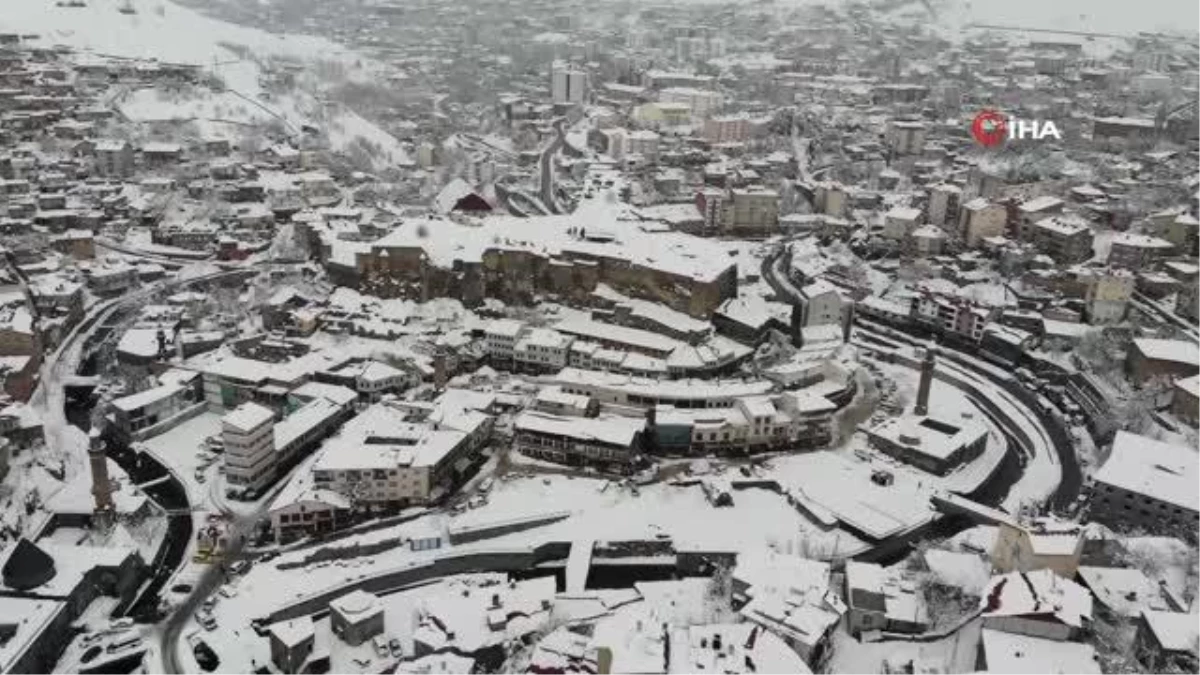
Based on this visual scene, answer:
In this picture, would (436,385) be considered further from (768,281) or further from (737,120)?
(737,120)

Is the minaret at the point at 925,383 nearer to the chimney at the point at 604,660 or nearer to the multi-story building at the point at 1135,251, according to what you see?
the multi-story building at the point at 1135,251

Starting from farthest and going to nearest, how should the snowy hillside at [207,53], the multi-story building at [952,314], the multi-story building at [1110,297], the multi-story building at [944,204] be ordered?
the snowy hillside at [207,53] < the multi-story building at [944,204] < the multi-story building at [1110,297] < the multi-story building at [952,314]

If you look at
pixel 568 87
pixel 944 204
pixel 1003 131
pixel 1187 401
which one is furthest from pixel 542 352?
pixel 568 87

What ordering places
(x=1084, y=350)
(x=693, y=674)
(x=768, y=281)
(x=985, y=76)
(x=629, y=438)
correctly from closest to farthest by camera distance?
(x=693, y=674), (x=629, y=438), (x=1084, y=350), (x=768, y=281), (x=985, y=76)

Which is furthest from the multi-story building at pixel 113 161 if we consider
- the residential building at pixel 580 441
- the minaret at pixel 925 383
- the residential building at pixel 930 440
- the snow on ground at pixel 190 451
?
the minaret at pixel 925 383

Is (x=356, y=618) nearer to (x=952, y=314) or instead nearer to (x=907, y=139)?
(x=952, y=314)

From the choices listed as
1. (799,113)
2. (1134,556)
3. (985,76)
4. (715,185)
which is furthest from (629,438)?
(985,76)
